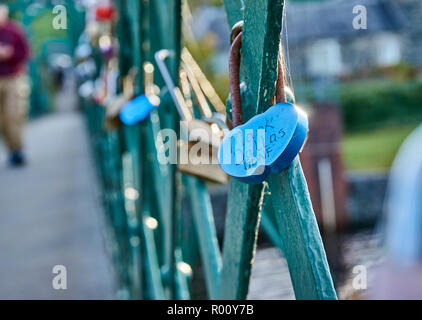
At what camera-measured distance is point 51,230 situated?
462 cm

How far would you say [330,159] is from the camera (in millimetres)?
14062

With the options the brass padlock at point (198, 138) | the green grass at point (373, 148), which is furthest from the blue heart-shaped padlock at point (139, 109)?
the green grass at point (373, 148)

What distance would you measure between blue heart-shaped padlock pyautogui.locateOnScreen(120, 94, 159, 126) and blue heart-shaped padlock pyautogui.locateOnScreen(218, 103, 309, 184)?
0.78 meters

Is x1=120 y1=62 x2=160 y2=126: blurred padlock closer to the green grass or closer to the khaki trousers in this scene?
the khaki trousers

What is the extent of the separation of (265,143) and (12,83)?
645 centimetres

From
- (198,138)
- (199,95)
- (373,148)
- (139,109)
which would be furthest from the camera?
(373,148)

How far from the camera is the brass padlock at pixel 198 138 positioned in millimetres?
1132

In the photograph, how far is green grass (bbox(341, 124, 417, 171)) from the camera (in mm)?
18203

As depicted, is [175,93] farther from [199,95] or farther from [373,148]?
[373,148]

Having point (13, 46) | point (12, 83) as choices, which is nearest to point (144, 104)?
point (13, 46)

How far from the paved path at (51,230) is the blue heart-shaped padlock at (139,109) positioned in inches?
63.4

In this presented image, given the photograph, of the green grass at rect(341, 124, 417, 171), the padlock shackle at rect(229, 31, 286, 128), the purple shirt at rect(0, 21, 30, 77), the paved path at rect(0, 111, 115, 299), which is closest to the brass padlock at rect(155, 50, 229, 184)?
the padlock shackle at rect(229, 31, 286, 128)

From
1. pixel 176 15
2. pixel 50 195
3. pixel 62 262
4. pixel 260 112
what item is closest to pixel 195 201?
pixel 176 15
